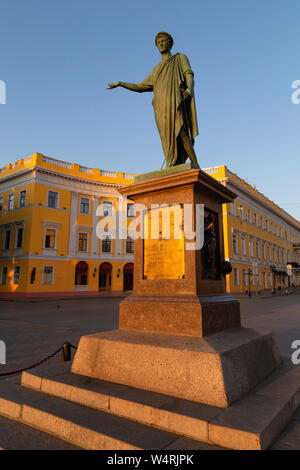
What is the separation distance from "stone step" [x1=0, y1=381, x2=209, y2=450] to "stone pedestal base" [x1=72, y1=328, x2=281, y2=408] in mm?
502

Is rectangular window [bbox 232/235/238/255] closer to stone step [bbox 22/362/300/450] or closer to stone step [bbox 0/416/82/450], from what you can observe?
stone step [bbox 22/362/300/450]

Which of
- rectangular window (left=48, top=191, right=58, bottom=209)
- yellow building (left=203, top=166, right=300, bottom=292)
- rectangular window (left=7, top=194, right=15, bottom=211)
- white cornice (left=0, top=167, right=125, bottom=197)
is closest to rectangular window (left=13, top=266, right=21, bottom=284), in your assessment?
rectangular window (left=7, top=194, right=15, bottom=211)

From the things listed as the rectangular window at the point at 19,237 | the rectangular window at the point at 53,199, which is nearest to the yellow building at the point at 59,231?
the rectangular window at the point at 53,199

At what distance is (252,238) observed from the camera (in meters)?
42.5

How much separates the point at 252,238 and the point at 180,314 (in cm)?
4125

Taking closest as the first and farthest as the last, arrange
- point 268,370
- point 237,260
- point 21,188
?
point 268,370
point 21,188
point 237,260

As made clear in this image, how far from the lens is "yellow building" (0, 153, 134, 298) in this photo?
96.7ft

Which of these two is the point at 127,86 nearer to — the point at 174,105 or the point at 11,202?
the point at 174,105

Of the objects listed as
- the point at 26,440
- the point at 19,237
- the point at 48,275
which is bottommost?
the point at 26,440

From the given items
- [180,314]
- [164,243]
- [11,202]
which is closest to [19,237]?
[11,202]

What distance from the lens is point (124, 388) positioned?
10.6ft
